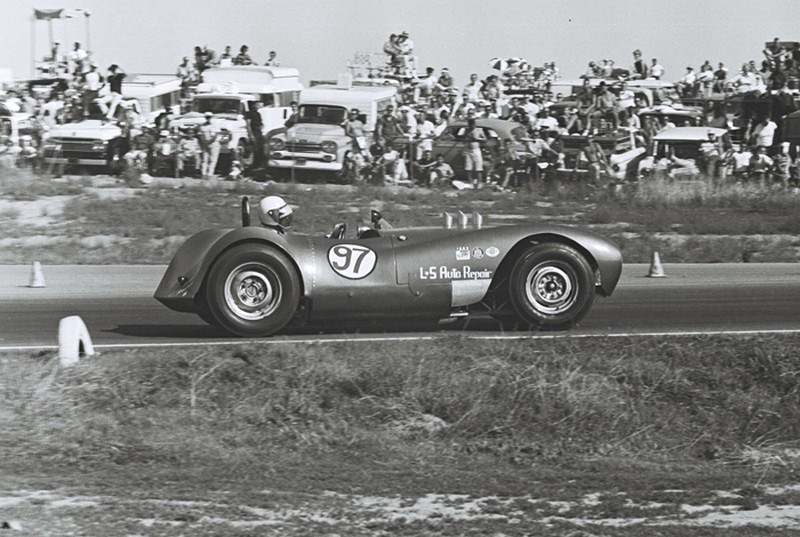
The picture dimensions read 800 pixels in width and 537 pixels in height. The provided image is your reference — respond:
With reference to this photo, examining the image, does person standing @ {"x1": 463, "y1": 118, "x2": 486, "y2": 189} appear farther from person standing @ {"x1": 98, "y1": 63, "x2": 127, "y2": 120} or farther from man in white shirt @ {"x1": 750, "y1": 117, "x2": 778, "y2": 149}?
person standing @ {"x1": 98, "y1": 63, "x2": 127, "y2": 120}

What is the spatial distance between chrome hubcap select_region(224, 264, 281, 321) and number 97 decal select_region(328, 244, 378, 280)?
464 mm

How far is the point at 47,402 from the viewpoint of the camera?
801 cm

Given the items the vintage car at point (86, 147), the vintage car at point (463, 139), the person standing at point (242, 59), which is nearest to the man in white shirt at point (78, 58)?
the person standing at point (242, 59)

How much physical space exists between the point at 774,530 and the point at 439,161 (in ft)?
52.5

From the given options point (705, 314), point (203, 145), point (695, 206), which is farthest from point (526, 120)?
point (705, 314)

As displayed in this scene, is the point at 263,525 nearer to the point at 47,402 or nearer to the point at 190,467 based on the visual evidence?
the point at 190,467


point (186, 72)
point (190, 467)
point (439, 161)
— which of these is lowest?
point (190, 467)

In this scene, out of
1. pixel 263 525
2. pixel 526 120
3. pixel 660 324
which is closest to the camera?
pixel 263 525

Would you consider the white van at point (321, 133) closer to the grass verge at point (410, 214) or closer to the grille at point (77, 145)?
the grass verge at point (410, 214)

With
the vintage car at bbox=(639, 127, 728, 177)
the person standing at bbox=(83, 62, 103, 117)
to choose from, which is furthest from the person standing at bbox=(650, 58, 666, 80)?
the person standing at bbox=(83, 62, 103, 117)

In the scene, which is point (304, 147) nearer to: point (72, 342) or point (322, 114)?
point (322, 114)

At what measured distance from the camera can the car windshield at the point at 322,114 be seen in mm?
22891

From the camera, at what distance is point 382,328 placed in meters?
10.3

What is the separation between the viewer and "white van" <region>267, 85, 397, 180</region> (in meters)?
22.0
